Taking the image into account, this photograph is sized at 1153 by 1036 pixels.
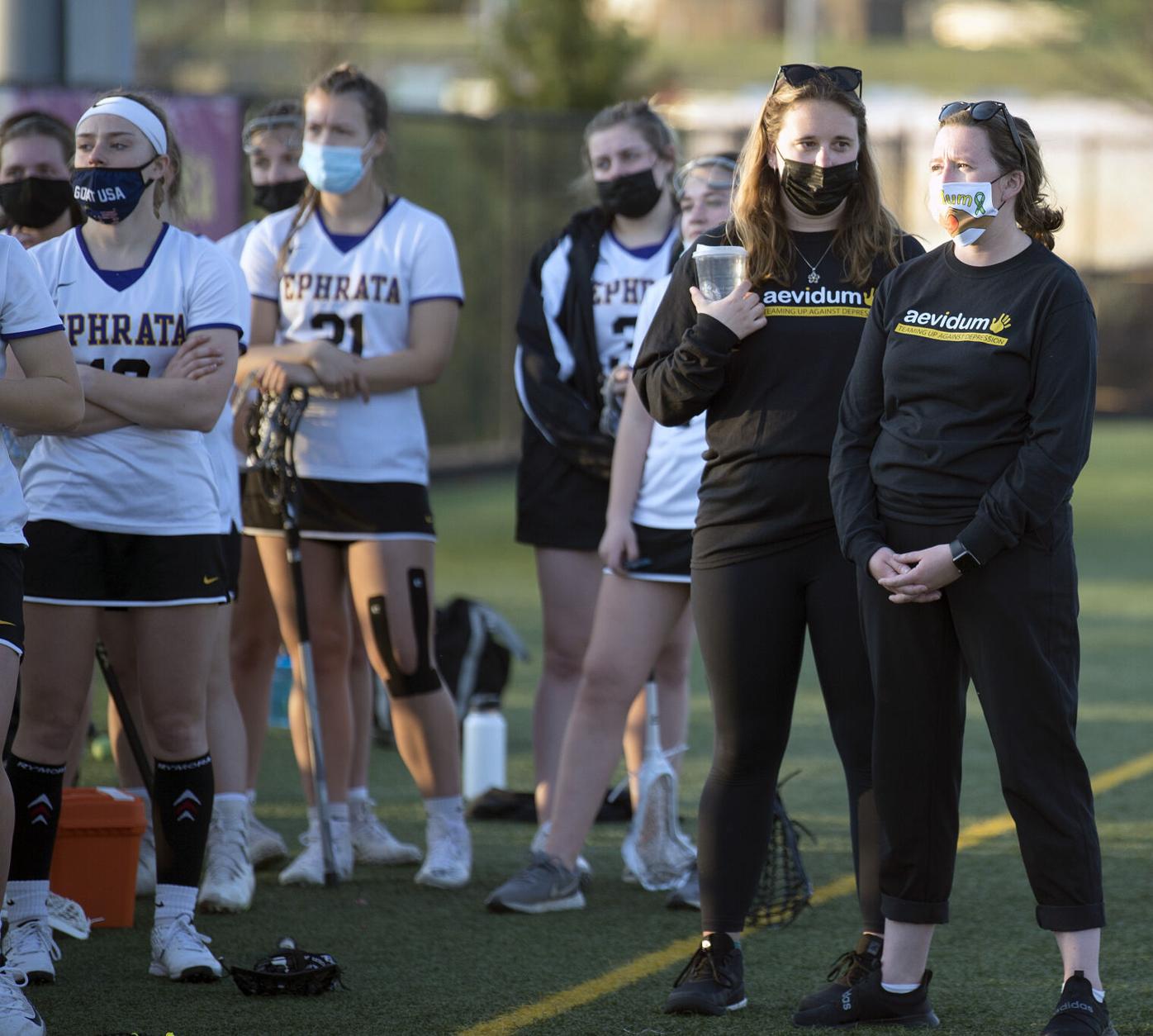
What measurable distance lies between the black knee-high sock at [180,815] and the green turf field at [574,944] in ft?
0.93

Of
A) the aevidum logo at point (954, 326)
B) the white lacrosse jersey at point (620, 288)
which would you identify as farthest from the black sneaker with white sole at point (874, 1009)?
the white lacrosse jersey at point (620, 288)

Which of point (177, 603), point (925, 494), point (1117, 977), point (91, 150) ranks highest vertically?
point (91, 150)

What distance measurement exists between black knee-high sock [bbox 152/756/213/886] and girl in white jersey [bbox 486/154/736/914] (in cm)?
102

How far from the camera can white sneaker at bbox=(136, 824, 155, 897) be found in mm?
5570

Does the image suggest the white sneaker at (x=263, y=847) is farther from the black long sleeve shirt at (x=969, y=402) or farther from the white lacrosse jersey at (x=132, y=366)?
the black long sleeve shirt at (x=969, y=402)

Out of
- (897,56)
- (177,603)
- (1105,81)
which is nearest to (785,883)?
(177,603)

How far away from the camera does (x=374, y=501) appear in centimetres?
559

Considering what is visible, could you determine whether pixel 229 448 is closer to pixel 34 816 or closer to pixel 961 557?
pixel 34 816

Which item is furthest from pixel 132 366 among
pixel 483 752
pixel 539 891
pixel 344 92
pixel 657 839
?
pixel 483 752

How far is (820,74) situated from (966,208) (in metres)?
0.59

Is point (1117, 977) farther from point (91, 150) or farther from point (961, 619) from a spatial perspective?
point (91, 150)

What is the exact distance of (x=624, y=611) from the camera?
5.25 m

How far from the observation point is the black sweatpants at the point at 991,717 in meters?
3.91

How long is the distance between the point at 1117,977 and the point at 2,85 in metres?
8.76
